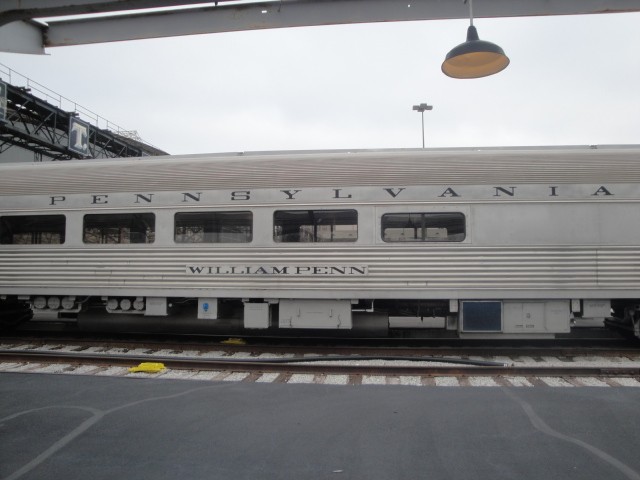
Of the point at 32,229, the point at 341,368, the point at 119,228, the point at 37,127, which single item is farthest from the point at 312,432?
the point at 37,127

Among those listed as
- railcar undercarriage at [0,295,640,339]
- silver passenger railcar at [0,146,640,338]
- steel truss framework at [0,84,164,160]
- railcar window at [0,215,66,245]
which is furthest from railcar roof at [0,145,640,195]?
steel truss framework at [0,84,164,160]

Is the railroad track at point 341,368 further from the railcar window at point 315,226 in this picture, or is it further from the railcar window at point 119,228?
the railcar window at point 119,228

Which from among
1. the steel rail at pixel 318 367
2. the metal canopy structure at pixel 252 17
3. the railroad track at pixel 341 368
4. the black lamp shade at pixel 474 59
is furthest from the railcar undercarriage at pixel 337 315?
the metal canopy structure at pixel 252 17

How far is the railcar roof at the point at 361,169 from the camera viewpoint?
703 cm

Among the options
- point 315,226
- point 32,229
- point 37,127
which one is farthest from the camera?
point 37,127

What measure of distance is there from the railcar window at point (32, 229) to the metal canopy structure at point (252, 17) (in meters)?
4.03

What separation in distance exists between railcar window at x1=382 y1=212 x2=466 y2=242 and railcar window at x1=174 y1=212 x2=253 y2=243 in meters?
2.32

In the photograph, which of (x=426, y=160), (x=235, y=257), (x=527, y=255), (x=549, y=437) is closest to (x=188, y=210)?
(x=235, y=257)

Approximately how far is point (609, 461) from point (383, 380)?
2.68 metres

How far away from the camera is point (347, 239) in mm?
7172

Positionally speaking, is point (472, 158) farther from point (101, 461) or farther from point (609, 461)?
point (101, 461)

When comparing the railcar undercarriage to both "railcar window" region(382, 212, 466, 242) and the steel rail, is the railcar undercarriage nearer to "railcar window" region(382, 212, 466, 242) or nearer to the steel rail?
the steel rail

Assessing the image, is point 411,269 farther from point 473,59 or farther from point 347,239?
point 473,59

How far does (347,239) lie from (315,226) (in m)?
0.57
